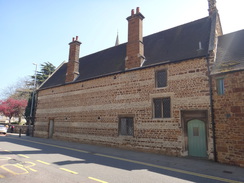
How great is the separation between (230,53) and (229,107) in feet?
12.0

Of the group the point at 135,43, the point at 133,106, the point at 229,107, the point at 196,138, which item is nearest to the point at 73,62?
the point at 135,43

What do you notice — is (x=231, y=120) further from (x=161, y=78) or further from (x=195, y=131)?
(x=161, y=78)

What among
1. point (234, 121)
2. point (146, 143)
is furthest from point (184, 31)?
point (146, 143)

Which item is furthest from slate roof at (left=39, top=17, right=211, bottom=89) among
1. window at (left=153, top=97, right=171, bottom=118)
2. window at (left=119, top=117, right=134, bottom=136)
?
window at (left=119, top=117, right=134, bottom=136)

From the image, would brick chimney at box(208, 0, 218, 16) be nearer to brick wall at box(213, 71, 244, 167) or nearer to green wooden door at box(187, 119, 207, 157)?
brick wall at box(213, 71, 244, 167)

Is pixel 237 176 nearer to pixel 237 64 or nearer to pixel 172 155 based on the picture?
pixel 172 155

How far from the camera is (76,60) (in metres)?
19.6

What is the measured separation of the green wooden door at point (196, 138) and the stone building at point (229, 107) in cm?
81

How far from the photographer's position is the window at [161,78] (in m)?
11.8

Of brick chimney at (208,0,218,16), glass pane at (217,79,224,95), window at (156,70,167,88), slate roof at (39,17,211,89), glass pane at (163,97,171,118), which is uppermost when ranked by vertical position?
brick chimney at (208,0,218,16)

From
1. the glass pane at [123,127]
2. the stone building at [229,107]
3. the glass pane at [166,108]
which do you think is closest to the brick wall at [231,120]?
the stone building at [229,107]

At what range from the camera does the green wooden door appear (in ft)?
32.2

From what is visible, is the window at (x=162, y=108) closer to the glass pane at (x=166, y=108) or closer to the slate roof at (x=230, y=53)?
the glass pane at (x=166, y=108)

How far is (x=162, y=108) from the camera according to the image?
37.7 ft
